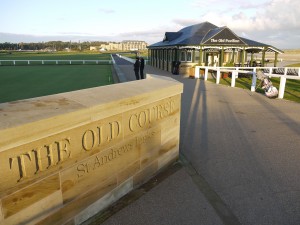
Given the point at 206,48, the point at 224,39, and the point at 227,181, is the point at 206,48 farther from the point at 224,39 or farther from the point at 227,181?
the point at 227,181

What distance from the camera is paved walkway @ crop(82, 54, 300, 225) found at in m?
3.10

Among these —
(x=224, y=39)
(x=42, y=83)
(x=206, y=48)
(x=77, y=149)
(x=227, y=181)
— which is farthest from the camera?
(x=206, y=48)

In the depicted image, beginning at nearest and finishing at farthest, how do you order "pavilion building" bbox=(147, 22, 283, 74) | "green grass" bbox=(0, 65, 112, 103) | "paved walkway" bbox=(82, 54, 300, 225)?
1. "paved walkway" bbox=(82, 54, 300, 225)
2. "green grass" bbox=(0, 65, 112, 103)
3. "pavilion building" bbox=(147, 22, 283, 74)

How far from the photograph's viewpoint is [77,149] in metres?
2.73

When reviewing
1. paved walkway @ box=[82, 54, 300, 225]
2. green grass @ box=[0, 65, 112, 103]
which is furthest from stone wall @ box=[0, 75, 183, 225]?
→ green grass @ box=[0, 65, 112, 103]

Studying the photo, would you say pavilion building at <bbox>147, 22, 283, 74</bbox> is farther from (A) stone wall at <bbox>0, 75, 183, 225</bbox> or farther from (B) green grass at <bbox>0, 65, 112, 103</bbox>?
(A) stone wall at <bbox>0, 75, 183, 225</bbox>

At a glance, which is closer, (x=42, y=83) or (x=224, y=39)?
(x=42, y=83)

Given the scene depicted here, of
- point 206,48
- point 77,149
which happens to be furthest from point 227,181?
point 206,48

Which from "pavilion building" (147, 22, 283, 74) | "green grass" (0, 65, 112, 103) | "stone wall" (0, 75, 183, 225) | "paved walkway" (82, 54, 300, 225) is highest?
"pavilion building" (147, 22, 283, 74)

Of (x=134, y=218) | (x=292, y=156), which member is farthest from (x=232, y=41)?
(x=134, y=218)

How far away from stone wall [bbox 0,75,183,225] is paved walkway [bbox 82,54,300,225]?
1.12 feet

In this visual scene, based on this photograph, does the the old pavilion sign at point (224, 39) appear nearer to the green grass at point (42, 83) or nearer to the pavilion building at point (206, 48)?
the pavilion building at point (206, 48)

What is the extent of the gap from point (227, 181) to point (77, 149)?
2436 millimetres

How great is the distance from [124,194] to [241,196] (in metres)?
1.64
